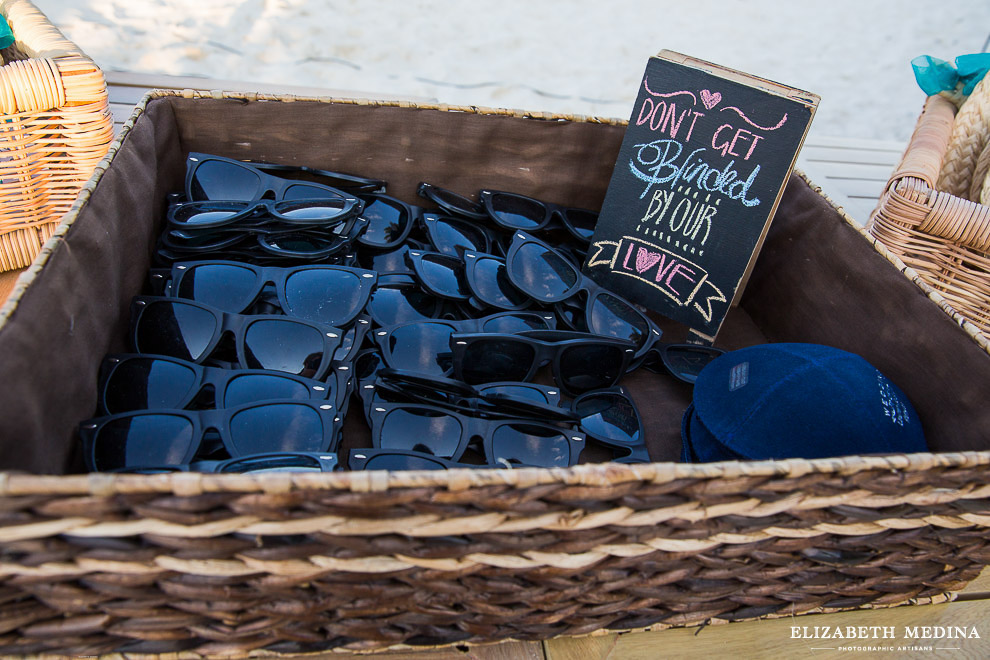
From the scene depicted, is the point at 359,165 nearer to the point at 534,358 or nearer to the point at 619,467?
the point at 534,358

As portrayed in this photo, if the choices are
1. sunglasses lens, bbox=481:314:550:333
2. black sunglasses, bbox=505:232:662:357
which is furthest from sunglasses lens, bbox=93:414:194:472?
black sunglasses, bbox=505:232:662:357

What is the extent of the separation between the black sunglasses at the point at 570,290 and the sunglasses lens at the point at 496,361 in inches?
6.3

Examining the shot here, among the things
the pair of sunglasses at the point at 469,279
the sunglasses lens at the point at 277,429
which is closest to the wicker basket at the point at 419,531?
the sunglasses lens at the point at 277,429

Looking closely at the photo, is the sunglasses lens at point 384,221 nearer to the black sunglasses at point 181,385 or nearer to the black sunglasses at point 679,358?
the black sunglasses at point 181,385

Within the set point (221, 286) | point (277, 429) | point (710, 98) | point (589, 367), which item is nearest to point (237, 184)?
point (221, 286)

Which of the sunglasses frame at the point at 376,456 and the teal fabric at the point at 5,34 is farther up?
the teal fabric at the point at 5,34

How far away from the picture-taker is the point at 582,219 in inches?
52.8

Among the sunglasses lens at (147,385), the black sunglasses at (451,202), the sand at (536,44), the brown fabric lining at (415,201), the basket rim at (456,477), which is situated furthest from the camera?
the sand at (536,44)

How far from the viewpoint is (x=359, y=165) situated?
1.30 metres

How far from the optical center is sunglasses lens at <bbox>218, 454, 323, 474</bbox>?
0.74m

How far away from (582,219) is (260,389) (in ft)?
2.32

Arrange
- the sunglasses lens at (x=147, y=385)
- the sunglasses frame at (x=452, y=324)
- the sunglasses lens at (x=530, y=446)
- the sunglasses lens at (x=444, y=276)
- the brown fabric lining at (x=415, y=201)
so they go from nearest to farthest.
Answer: the brown fabric lining at (x=415, y=201), the sunglasses lens at (x=147, y=385), the sunglasses lens at (x=530, y=446), the sunglasses frame at (x=452, y=324), the sunglasses lens at (x=444, y=276)

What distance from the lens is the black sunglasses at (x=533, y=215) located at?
1.31 meters

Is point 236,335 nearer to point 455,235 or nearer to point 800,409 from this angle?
Answer: point 455,235
